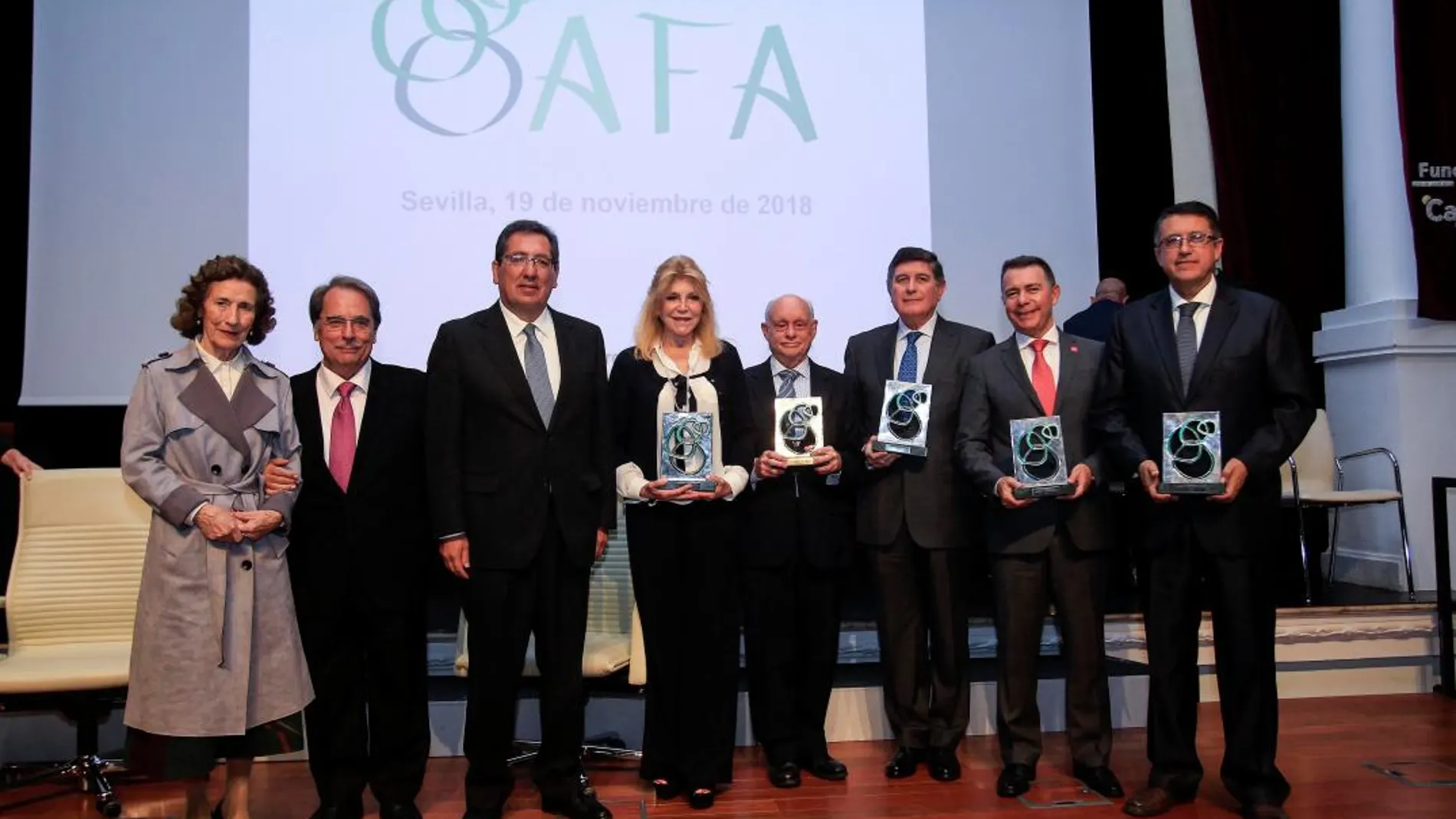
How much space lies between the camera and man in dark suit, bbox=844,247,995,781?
336 cm

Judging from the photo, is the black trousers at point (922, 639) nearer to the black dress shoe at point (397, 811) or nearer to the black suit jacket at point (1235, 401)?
the black suit jacket at point (1235, 401)

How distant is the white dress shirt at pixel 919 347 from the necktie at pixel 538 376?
115 centimetres

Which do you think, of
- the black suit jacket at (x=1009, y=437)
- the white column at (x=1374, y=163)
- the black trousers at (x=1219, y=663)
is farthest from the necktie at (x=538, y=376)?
the white column at (x=1374, y=163)

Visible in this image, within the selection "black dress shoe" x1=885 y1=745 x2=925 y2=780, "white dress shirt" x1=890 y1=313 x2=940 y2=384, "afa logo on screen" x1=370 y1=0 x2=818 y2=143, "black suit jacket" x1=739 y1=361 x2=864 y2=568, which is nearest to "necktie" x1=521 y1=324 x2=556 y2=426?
"black suit jacket" x1=739 y1=361 x2=864 y2=568

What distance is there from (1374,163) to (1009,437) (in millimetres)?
3818

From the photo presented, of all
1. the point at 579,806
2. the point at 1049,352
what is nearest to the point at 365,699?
the point at 579,806

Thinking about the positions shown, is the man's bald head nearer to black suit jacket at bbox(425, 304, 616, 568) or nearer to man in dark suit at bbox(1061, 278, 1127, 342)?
man in dark suit at bbox(1061, 278, 1127, 342)

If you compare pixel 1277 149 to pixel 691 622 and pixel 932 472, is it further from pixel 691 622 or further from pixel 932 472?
pixel 691 622

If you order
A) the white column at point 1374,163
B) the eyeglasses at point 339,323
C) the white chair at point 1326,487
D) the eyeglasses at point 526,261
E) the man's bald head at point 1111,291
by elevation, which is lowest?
the white chair at point 1326,487

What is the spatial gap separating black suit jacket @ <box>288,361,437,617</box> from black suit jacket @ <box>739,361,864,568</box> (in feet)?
3.31

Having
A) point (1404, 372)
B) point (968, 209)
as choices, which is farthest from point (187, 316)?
point (1404, 372)

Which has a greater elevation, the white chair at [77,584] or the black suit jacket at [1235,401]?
the black suit jacket at [1235,401]

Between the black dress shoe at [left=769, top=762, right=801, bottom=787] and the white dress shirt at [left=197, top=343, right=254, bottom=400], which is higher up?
the white dress shirt at [left=197, top=343, right=254, bottom=400]

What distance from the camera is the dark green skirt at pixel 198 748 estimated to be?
107 inches
